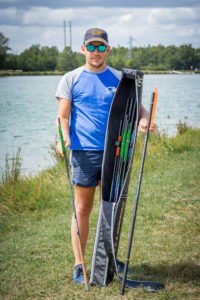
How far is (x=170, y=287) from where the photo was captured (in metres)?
2.66

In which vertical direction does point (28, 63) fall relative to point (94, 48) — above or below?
above

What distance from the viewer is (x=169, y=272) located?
291 centimetres

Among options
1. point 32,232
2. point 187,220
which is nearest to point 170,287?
point 187,220

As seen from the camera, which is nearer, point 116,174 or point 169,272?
point 116,174

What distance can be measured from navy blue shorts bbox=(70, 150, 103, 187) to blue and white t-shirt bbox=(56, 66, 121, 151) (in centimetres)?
5

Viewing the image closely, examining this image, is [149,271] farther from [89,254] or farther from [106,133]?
[106,133]

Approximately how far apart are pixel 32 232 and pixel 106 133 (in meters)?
2.06

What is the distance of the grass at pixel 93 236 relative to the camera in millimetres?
2719

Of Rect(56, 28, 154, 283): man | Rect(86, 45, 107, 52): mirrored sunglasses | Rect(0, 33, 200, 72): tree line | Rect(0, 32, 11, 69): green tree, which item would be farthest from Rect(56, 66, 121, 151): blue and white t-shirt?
Rect(0, 32, 11, 69): green tree

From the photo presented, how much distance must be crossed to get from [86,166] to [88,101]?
502mm

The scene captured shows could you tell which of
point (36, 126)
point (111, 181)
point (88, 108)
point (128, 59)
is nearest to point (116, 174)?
point (111, 181)

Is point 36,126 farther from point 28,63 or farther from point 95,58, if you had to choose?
point 95,58

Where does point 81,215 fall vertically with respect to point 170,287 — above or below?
above

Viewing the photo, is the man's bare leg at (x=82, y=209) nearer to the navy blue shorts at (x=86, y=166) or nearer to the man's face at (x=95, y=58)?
the navy blue shorts at (x=86, y=166)
